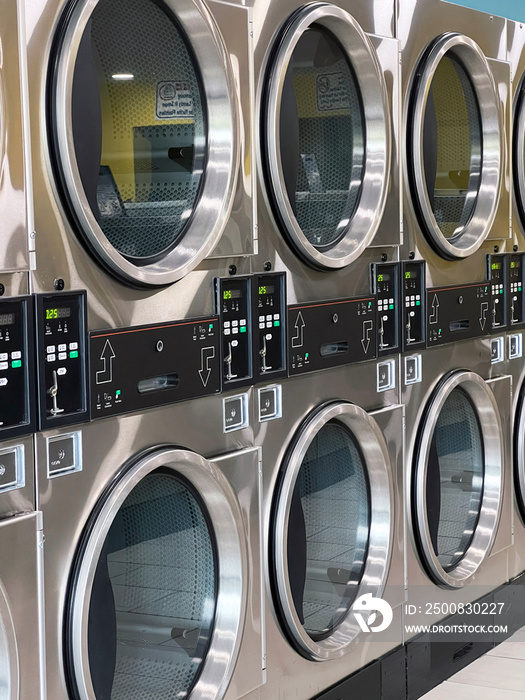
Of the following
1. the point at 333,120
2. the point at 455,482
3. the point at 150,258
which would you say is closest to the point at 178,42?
the point at 150,258

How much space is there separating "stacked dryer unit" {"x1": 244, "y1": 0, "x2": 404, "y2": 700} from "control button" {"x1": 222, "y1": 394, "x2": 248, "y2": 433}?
1.8 inches

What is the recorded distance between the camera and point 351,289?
277 centimetres

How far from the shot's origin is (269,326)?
243cm

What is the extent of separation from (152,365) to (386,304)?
41.6 inches

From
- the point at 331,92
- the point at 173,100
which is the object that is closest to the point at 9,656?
the point at 173,100

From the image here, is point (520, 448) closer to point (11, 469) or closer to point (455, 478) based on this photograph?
point (455, 478)

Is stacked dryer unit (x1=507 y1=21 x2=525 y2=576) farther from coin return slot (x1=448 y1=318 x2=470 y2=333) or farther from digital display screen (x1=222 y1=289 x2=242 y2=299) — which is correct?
digital display screen (x1=222 y1=289 x2=242 y2=299)

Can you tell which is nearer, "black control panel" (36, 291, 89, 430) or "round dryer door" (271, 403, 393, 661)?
"black control panel" (36, 291, 89, 430)

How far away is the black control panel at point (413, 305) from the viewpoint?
2988mm

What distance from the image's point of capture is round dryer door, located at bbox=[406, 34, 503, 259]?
2.99 m

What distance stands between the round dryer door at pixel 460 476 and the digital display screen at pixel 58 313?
1.54 meters

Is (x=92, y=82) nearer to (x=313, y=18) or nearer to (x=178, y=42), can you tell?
(x=178, y=42)

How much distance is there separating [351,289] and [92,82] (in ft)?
3.66

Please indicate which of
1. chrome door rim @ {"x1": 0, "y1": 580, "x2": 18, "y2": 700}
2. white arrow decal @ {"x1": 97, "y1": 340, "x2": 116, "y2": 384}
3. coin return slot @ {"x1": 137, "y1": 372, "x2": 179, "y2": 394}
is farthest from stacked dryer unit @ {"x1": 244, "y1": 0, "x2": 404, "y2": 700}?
chrome door rim @ {"x1": 0, "y1": 580, "x2": 18, "y2": 700}
